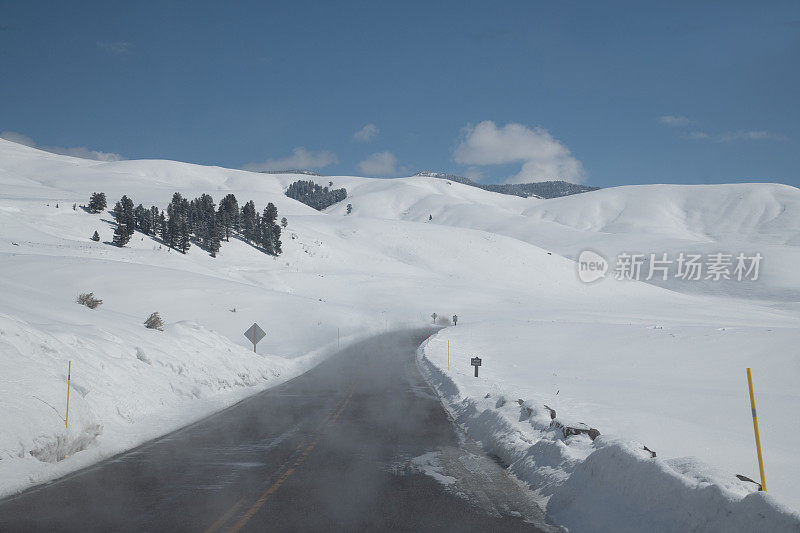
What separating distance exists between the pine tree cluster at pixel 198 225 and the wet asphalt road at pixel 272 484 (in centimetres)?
6567

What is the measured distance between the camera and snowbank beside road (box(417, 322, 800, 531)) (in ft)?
22.1

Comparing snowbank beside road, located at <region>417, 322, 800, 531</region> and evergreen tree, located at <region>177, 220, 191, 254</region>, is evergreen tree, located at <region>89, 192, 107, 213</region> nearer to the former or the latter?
evergreen tree, located at <region>177, 220, 191, 254</region>

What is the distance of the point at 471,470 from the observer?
34.0 ft

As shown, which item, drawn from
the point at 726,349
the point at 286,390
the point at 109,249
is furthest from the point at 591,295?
the point at 286,390

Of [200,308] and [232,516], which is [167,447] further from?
[200,308]

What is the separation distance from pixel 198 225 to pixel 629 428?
85229 millimetres

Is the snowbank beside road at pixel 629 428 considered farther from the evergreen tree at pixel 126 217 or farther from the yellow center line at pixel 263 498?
the evergreen tree at pixel 126 217

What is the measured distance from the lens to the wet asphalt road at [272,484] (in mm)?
7414

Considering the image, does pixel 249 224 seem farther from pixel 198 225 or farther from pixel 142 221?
pixel 142 221

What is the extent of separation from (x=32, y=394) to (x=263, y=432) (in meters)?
4.93

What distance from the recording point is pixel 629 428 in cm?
1468

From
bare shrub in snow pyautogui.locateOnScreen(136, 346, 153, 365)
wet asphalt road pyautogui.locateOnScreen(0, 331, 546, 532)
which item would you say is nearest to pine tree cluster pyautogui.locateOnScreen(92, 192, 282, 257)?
Answer: bare shrub in snow pyautogui.locateOnScreen(136, 346, 153, 365)

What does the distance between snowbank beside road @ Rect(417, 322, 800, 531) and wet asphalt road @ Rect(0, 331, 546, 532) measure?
119 cm

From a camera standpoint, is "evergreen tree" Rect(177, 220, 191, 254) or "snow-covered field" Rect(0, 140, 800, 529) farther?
"evergreen tree" Rect(177, 220, 191, 254)
